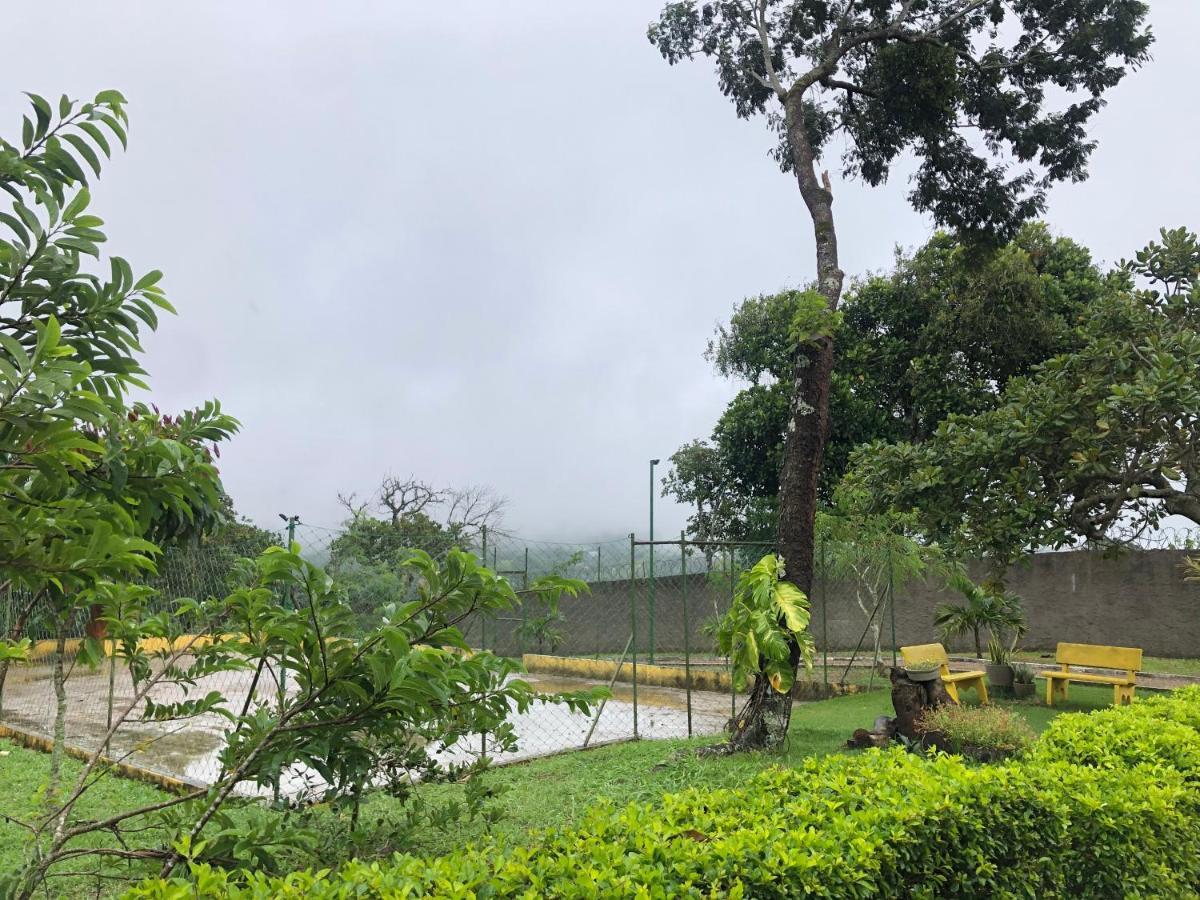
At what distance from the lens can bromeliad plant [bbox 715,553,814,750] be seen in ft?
24.0

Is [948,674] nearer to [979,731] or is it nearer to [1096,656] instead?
[1096,656]

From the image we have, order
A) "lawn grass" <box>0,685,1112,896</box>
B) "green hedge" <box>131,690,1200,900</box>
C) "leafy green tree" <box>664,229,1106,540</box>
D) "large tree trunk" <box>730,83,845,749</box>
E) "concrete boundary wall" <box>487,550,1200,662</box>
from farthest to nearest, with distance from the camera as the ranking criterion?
"leafy green tree" <box>664,229,1106,540</box> < "concrete boundary wall" <box>487,550,1200,662</box> < "large tree trunk" <box>730,83,845,749</box> < "lawn grass" <box>0,685,1112,896</box> < "green hedge" <box>131,690,1200,900</box>

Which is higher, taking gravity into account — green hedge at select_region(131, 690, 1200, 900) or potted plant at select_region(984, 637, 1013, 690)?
green hedge at select_region(131, 690, 1200, 900)

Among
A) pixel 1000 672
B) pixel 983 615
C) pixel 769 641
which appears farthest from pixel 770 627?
pixel 983 615

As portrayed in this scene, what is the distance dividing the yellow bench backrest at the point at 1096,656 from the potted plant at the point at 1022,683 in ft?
2.16

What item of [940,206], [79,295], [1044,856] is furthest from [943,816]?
[940,206]

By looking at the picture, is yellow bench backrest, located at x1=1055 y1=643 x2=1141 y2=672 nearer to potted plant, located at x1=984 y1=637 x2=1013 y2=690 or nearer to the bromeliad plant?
potted plant, located at x1=984 y1=637 x2=1013 y2=690

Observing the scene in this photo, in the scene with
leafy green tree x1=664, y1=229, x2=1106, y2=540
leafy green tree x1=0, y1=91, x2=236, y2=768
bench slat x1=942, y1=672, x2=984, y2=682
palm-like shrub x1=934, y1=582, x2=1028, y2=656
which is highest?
leafy green tree x1=664, y1=229, x2=1106, y2=540

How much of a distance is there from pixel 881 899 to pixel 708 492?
21.2 meters

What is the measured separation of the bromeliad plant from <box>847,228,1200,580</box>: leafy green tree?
266cm

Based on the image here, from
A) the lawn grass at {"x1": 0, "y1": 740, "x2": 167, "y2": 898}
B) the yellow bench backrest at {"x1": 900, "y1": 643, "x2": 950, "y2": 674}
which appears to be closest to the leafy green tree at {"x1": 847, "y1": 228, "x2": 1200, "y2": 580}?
the yellow bench backrest at {"x1": 900, "y1": 643, "x2": 950, "y2": 674}

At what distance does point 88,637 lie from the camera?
6.77ft

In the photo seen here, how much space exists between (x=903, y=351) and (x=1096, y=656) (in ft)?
34.1

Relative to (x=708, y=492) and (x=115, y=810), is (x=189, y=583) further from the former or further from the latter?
(x=708, y=492)
